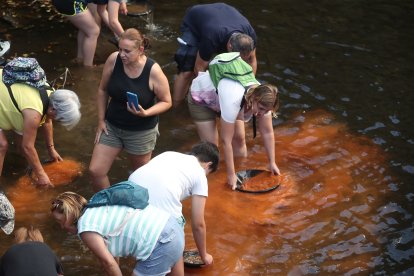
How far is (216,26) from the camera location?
714cm

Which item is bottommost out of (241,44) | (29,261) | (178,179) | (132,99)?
(29,261)

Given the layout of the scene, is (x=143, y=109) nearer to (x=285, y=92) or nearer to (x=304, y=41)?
(x=285, y=92)

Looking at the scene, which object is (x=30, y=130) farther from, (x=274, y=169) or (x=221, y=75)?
(x=274, y=169)

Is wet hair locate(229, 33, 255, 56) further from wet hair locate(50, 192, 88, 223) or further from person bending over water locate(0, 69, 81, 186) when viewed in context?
wet hair locate(50, 192, 88, 223)

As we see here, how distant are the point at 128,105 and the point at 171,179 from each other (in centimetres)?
113

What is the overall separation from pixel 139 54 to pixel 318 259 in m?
2.51

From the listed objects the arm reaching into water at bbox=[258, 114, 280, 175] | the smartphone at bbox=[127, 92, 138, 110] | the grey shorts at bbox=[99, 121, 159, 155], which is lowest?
the arm reaching into water at bbox=[258, 114, 280, 175]

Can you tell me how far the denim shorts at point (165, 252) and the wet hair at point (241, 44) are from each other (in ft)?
7.83

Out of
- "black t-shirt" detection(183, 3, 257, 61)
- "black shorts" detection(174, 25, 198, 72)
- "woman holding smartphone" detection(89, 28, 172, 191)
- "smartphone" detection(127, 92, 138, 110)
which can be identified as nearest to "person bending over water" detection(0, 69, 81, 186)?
"woman holding smartphone" detection(89, 28, 172, 191)

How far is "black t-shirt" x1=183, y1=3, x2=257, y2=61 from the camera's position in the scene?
7.11m

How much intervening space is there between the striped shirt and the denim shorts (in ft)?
0.16

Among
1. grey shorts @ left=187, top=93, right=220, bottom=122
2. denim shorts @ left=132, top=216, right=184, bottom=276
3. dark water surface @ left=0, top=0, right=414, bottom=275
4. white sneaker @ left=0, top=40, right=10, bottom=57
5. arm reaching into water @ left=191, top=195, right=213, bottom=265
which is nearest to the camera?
denim shorts @ left=132, top=216, right=184, bottom=276

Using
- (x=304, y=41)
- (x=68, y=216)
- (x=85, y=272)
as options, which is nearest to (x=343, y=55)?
(x=304, y=41)

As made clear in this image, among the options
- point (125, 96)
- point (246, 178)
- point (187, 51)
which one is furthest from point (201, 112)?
point (187, 51)
